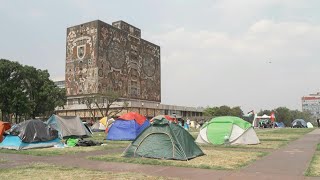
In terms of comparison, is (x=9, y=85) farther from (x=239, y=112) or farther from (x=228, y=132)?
(x=239, y=112)

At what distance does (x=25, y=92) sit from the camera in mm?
61469

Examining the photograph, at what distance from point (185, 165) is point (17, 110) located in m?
52.3

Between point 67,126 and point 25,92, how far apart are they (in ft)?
121

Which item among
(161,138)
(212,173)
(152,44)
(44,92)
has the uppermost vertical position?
(152,44)

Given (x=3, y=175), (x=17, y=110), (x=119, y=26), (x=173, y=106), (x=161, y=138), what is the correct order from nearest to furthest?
1. (x=3, y=175)
2. (x=161, y=138)
3. (x=17, y=110)
4. (x=119, y=26)
5. (x=173, y=106)

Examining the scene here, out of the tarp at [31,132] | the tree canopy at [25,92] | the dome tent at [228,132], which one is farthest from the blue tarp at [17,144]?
the tree canopy at [25,92]

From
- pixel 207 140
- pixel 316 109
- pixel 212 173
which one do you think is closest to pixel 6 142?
pixel 207 140

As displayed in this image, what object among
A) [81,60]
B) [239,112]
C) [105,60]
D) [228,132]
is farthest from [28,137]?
[239,112]

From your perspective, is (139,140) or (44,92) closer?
(139,140)

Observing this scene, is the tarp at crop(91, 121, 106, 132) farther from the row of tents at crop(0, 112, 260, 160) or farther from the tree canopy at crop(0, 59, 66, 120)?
the row of tents at crop(0, 112, 260, 160)

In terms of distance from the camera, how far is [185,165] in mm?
13461

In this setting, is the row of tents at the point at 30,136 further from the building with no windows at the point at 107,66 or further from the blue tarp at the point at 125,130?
the building with no windows at the point at 107,66

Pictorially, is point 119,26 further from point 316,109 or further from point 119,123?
point 316,109

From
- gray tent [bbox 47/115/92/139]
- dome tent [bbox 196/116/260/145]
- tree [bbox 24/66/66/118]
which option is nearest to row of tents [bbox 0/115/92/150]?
gray tent [bbox 47/115/92/139]
